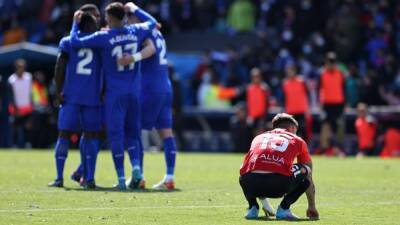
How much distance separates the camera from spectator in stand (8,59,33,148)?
2884 cm

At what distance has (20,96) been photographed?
29.0 m

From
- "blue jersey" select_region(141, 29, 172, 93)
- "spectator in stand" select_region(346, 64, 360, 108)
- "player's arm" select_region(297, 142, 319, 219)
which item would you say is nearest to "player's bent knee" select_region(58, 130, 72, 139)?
"blue jersey" select_region(141, 29, 172, 93)

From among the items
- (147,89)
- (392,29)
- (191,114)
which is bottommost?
(191,114)

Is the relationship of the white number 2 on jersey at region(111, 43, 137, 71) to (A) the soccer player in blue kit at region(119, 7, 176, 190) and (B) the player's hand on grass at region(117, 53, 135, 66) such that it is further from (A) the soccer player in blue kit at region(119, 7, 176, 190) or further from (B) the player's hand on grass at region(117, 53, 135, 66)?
(A) the soccer player in blue kit at region(119, 7, 176, 190)

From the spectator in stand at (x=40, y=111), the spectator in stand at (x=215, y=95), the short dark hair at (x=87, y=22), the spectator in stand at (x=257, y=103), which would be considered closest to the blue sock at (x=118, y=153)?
the short dark hair at (x=87, y=22)

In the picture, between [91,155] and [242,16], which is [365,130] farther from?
[91,155]

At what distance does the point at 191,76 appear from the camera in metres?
33.8

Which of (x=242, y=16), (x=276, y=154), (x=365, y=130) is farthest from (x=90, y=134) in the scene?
(x=242, y=16)

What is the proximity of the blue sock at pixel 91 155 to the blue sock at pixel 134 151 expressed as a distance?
423 mm

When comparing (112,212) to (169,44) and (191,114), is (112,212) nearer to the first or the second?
(191,114)

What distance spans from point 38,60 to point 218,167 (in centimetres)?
1119

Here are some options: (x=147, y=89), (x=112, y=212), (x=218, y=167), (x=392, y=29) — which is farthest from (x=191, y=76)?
(x=112, y=212)

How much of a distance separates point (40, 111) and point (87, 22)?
15725mm

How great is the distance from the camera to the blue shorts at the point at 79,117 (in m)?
15.6
